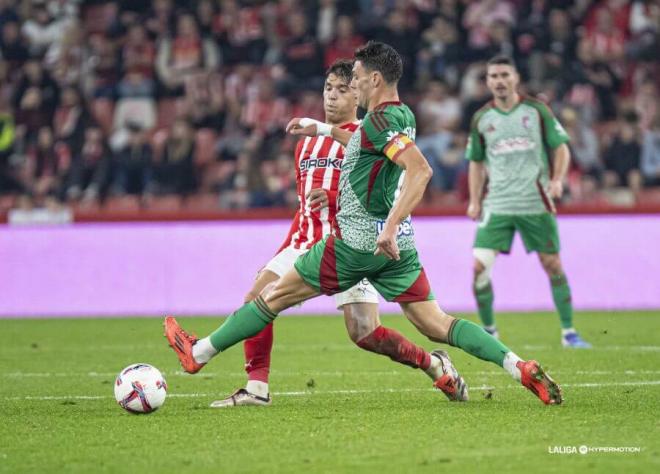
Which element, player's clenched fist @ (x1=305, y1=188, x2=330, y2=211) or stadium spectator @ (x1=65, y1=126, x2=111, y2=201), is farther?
stadium spectator @ (x1=65, y1=126, x2=111, y2=201)

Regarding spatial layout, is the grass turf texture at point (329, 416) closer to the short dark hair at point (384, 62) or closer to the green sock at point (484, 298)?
the green sock at point (484, 298)

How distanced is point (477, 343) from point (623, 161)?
34.2 feet

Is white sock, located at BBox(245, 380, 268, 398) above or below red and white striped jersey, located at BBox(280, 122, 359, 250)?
below

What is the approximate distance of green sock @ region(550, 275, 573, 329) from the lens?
37.9ft

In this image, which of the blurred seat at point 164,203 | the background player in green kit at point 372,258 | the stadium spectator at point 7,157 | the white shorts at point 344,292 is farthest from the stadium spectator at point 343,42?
the background player in green kit at point 372,258

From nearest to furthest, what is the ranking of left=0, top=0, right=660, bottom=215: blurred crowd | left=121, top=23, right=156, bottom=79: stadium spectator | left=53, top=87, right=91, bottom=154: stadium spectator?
left=0, top=0, right=660, bottom=215: blurred crowd
left=53, top=87, right=91, bottom=154: stadium spectator
left=121, top=23, right=156, bottom=79: stadium spectator

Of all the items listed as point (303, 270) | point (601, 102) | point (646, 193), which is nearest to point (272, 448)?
point (303, 270)

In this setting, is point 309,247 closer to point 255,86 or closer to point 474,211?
point 474,211

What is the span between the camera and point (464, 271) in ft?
51.1

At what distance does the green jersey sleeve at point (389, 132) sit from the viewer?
22.0 feet

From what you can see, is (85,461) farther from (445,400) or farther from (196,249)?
(196,249)

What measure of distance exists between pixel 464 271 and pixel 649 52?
5.37 metres

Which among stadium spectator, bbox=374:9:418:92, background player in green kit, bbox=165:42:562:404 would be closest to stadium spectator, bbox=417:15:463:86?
stadium spectator, bbox=374:9:418:92

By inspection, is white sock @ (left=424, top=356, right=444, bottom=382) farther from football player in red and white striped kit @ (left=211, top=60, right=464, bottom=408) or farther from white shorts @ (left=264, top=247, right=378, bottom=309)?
white shorts @ (left=264, top=247, right=378, bottom=309)
